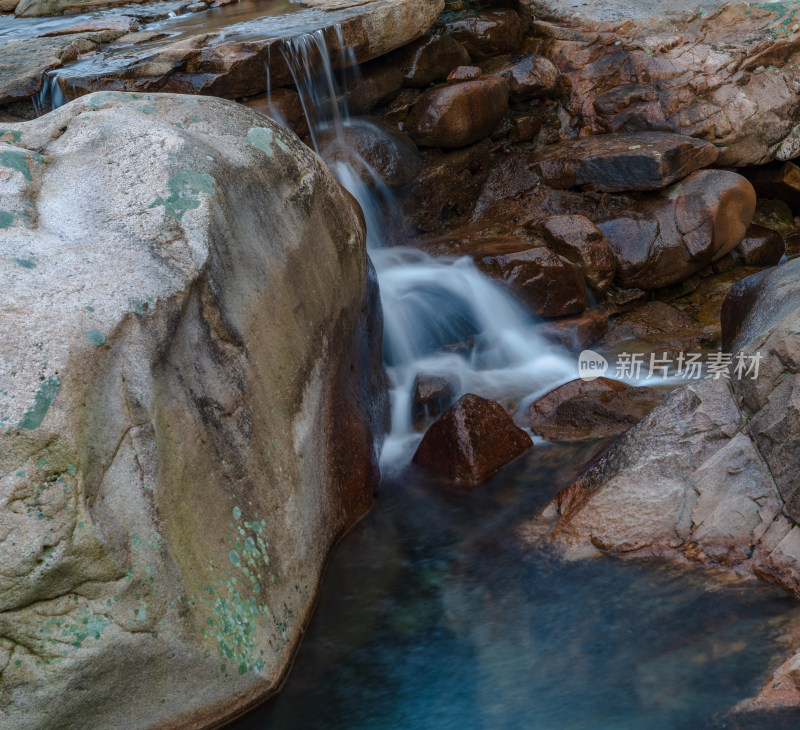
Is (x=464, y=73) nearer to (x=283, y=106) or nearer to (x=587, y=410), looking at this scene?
(x=283, y=106)

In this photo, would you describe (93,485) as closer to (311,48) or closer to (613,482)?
(613,482)

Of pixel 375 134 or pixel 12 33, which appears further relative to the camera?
pixel 12 33

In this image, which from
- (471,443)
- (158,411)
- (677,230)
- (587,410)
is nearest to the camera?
(158,411)

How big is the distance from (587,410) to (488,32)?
5100 mm

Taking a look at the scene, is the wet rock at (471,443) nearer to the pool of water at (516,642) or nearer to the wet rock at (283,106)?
the pool of water at (516,642)

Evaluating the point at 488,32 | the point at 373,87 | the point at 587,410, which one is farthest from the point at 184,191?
the point at 488,32

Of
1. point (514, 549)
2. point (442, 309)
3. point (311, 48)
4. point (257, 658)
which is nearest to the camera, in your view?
point (257, 658)

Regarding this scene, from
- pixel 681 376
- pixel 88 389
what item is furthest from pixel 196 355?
pixel 681 376

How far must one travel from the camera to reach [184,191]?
10.3 feet

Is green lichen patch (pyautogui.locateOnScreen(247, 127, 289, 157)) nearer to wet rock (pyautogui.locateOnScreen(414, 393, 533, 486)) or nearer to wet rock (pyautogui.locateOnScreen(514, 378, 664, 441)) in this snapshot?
wet rock (pyautogui.locateOnScreen(414, 393, 533, 486))

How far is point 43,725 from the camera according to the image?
239cm

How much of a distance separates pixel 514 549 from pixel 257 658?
1505 mm

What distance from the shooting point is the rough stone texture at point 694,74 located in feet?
27.0

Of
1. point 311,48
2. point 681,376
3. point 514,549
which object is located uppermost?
point 311,48
